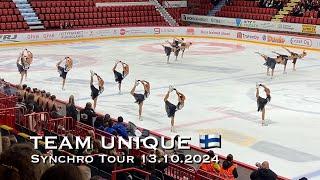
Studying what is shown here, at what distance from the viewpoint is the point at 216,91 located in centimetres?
1759

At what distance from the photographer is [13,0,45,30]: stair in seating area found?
3347 centimetres

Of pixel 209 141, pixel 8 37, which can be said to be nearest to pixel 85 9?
pixel 8 37

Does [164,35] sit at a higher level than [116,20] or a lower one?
lower

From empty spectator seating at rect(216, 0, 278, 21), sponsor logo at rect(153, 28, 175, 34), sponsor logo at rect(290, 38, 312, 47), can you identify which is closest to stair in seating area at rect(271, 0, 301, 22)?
empty spectator seating at rect(216, 0, 278, 21)

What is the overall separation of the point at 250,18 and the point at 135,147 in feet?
95.9

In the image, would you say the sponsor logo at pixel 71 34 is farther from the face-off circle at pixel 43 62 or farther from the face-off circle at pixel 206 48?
the face-off circle at pixel 43 62

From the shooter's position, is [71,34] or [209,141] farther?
[71,34]

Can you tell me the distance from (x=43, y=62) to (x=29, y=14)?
37.4ft

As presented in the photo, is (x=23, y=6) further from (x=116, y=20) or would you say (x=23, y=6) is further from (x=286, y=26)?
(x=286, y=26)

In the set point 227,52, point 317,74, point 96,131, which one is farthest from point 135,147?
point 227,52

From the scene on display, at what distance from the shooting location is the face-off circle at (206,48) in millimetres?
28047

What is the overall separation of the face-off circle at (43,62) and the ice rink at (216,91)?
4 cm

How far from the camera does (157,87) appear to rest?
1819 centimetres

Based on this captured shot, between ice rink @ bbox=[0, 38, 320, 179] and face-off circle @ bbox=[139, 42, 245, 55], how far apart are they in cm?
5
